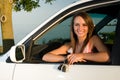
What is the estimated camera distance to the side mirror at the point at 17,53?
14.9 feet

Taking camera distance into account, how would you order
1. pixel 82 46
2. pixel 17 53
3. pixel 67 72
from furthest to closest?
pixel 82 46 → pixel 17 53 → pixel 67 72

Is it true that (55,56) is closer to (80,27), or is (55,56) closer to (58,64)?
(58,64)

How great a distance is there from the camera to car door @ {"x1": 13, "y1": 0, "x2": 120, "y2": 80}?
4.41m

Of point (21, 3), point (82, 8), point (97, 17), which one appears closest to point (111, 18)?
point (97, 17)

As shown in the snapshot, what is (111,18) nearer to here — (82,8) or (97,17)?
(97,17)

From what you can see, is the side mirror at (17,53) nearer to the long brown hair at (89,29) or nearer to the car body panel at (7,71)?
the car body panel at (7,71)

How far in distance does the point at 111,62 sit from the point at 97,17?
65 centimetres

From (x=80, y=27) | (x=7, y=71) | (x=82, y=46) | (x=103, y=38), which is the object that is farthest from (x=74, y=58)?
(x=7, y=71)

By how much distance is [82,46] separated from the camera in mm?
4773

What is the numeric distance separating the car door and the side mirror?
2.3 inches

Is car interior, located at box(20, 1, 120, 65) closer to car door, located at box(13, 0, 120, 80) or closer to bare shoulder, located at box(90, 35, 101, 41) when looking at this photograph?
car door, located at box(13, 0, 120, 80)

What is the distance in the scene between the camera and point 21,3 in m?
21.9

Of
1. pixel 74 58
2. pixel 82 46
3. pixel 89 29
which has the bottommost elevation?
pixel 74 58

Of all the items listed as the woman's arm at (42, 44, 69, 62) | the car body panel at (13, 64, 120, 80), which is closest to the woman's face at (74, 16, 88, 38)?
the woman's arm at (42, 44, 69, 62)
